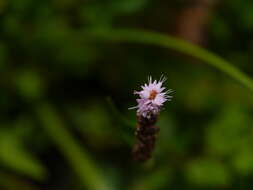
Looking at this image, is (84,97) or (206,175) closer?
(206,175)

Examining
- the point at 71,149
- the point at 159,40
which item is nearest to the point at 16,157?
the point at 71,149

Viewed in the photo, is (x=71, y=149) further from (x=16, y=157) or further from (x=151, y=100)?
(x=151, y=100)

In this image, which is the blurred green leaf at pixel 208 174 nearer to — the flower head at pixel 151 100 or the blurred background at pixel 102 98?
the blurred background at pixel 102 98

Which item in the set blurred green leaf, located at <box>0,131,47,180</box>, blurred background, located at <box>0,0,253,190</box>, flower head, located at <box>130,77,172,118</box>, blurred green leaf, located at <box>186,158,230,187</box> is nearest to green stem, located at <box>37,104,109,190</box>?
blurred background, located at <box>0,0,253,190</box>

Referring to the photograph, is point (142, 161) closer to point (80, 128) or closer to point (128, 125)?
point (128, 125)

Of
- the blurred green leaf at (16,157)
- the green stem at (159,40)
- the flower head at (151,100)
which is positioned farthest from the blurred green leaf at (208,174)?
the flower head at (151,100)

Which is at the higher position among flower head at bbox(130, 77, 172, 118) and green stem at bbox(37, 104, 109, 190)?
green stem at bbox(37, 104, 109, 190)

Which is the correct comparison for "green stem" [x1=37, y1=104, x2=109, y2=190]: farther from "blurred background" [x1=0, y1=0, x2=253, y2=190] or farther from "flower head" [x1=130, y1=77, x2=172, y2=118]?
"flower head" [x1=130, y1=77, x2=172, y2=118]

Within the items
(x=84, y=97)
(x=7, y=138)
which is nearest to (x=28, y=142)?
(x=7, y=138)
